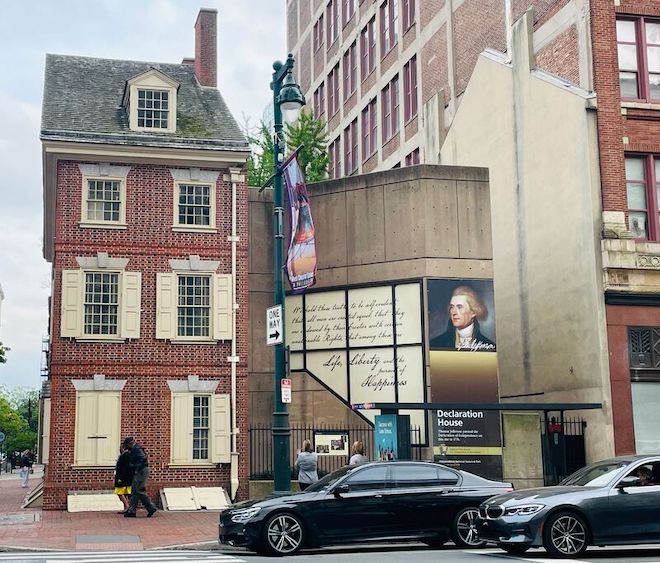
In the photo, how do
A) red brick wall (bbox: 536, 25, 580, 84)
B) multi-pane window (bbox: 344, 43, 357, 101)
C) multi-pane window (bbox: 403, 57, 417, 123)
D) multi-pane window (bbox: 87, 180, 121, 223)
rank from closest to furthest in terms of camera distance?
multi-pane window (bbox: 87, 180, 121, 223), red brick wall (bbox: 536, 25, 580, 84), multi-pane window (bbox: 403, 57, 417, 123), multi-pane window (bbox: 344, 43, 357, 101)

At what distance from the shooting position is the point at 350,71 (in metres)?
48.2

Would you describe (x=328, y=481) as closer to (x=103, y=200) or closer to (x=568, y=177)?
(x=103, y=200)

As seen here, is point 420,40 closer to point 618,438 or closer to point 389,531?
point 618,438

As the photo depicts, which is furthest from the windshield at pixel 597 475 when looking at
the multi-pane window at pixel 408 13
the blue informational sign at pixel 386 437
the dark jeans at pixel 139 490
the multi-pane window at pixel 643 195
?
the multi-pane window at pixel 408 13

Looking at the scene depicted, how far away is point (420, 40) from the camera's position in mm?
40375

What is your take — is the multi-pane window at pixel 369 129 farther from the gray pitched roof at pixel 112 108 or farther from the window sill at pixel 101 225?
the window sill at pixel 101 225

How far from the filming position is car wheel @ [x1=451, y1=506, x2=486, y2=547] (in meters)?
15.4

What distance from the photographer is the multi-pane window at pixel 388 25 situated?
43.2 metres

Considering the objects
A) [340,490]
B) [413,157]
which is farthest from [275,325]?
[413,157]

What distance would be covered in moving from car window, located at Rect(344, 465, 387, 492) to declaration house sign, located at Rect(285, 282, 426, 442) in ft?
34.3

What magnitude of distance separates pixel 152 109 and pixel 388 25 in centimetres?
1952

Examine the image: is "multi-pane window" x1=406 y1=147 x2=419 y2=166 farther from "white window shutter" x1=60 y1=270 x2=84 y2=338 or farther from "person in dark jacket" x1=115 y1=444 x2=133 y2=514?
"person in dark jacket" x1=115 y1=444 x2=133 y2=514

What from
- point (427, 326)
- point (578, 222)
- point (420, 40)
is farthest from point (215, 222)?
point (420, 40)

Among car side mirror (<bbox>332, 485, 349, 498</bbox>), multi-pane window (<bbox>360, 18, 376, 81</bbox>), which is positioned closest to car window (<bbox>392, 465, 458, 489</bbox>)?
car side mirror (<bbox>332, 485, 349, 498</bbox>)
